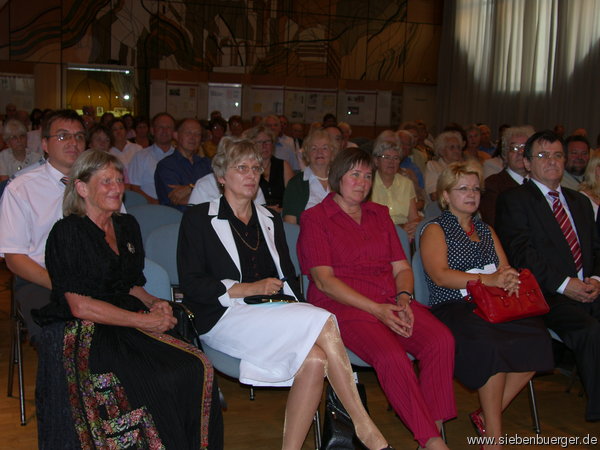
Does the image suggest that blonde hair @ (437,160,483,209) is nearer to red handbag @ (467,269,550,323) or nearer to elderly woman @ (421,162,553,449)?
elderly woman @ (421,162,553,449)

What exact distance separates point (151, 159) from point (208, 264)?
11.7 ft

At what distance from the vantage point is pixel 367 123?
14734mm

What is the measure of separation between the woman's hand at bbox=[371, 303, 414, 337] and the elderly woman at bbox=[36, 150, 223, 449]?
898 mm

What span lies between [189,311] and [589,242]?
2443mm

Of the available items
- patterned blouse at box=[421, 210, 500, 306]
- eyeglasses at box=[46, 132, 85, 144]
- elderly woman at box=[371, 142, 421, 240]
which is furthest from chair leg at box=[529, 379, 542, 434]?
eyeglasses at box=[46, 132, 85, 144]

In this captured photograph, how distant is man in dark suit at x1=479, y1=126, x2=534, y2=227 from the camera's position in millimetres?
4684

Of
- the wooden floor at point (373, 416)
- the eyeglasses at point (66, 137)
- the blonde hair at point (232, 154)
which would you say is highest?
the eyeglasses at point (66, 137)

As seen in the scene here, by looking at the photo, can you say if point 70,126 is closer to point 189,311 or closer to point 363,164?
point 189,311

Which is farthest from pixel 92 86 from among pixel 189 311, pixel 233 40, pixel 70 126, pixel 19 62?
pixel 189 311

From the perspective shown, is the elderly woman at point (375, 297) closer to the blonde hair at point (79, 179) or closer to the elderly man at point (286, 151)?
the blonde hair at point (79, 179)

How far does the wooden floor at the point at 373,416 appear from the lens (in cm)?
331

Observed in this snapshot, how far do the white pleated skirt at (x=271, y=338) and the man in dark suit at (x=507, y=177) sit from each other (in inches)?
87.0

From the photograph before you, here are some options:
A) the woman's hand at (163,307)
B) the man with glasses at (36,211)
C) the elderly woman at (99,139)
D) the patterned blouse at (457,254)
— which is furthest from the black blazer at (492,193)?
the elderly woman at (99,139)

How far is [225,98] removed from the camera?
45.3ft
